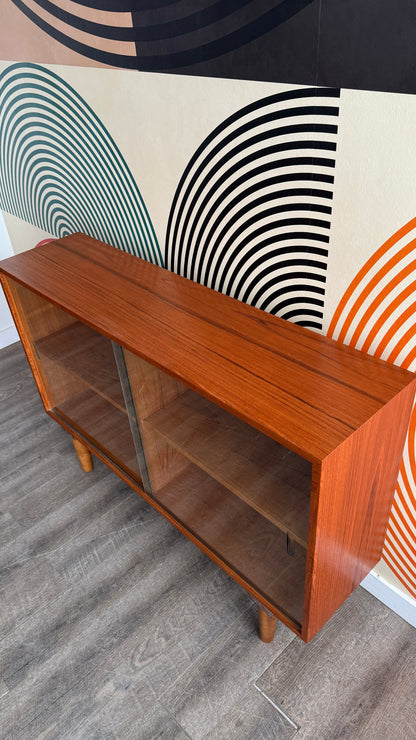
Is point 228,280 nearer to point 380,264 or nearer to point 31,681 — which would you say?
point 380,264

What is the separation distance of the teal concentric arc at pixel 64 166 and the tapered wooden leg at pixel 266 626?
47.5 inches

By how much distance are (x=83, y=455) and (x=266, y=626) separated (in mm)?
1024

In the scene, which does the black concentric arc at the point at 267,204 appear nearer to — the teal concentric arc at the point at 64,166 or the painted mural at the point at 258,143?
the painted mural at the point at 258,143

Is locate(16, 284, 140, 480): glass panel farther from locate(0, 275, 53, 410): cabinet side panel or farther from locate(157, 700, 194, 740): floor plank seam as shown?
locate(157, 700, 194, 740): floor plank seam

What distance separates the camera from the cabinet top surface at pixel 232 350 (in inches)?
44.7

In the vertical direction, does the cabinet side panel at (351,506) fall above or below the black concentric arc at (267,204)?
below

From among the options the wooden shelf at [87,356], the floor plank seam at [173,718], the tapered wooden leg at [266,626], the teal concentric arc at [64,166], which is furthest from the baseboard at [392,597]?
the teal concentric arc at [64,166]

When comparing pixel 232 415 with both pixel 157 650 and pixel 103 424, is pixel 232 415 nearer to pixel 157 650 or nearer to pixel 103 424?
pixel 103 424

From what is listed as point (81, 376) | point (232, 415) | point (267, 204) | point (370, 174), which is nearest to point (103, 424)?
point (81, 376)

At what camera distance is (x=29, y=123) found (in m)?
2.29

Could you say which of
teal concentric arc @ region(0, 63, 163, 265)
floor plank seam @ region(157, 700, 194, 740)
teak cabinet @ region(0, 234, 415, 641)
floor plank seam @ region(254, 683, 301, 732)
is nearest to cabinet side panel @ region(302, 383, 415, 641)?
teak cabinet @ region(0, 234, 415, 641)

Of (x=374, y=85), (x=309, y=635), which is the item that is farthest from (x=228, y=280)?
(x=309, y=635)

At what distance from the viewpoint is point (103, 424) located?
2.02m

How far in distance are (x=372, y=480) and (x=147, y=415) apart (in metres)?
0.72
